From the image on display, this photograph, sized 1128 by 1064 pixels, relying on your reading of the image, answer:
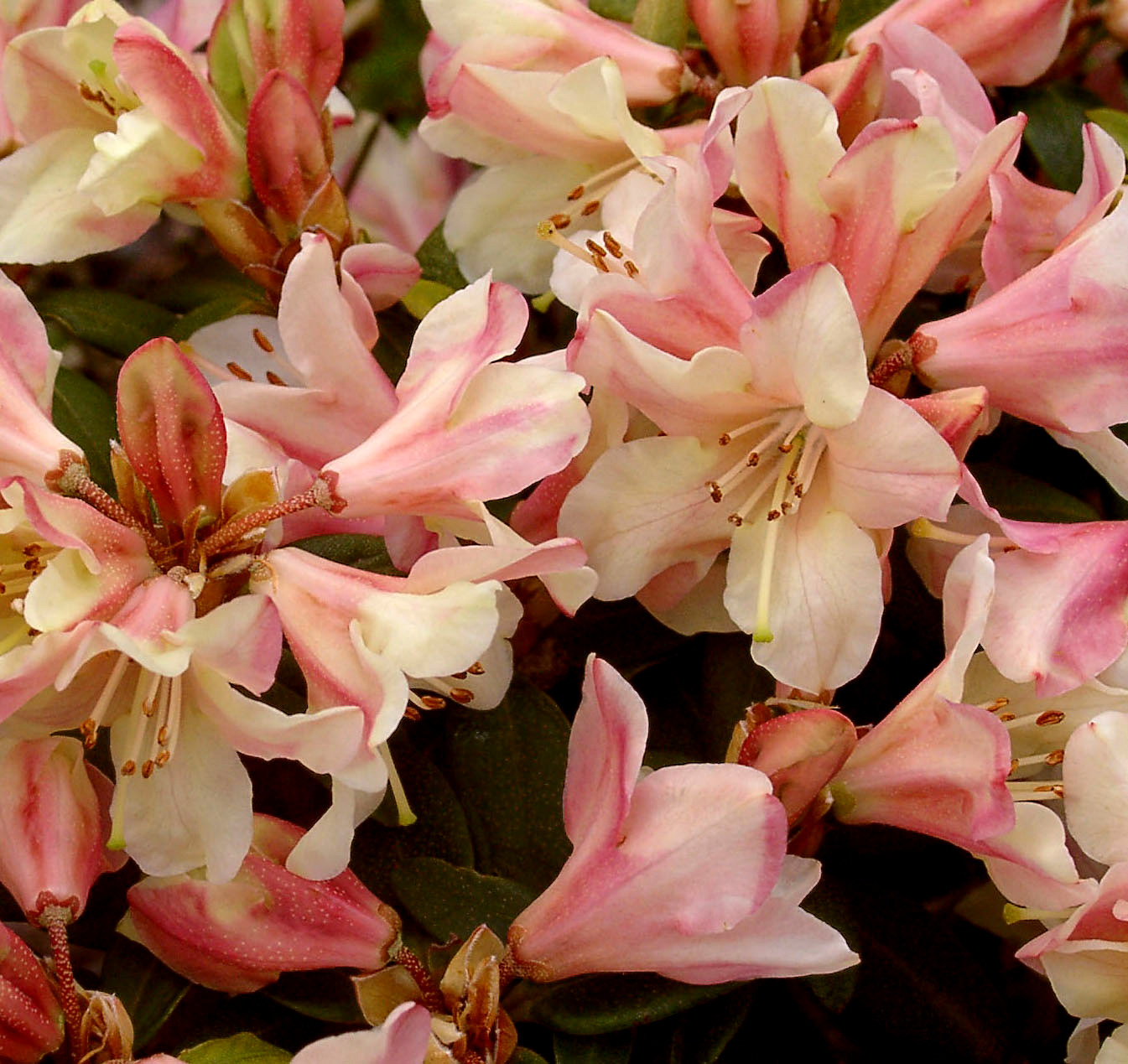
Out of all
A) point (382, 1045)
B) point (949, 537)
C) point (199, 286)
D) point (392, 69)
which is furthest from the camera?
point (392, 69)

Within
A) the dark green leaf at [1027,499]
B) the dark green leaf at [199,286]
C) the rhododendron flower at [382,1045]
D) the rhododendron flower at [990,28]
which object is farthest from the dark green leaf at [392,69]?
the rhododendron flower at [382,1045]

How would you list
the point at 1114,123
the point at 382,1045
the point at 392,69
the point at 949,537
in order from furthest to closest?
1. the point at 392,69
2. the point at 1114,123
3. the point at 949,537
4. the point at 382,1045

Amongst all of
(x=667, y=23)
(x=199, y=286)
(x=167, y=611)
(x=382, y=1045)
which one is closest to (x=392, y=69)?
(x=199, y=286)

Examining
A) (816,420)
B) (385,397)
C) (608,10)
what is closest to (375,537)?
(385,397)

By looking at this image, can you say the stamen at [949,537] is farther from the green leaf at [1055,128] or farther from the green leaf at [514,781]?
the green leaf at [1055,128]

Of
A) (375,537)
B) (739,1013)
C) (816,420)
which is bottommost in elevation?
(739,1013)

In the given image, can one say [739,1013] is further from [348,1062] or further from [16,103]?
[16,103]

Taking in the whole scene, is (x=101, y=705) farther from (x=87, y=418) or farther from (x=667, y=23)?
(x=667, y=23)
